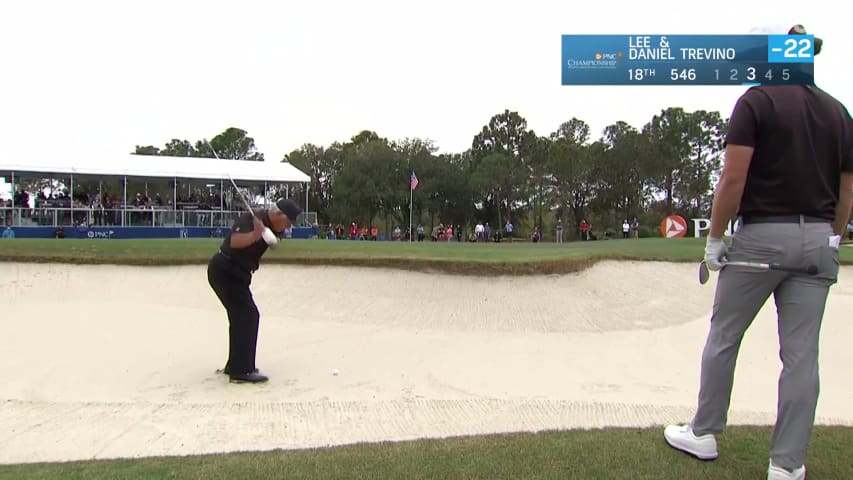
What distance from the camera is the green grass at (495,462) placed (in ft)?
11.1

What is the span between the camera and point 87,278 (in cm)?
999

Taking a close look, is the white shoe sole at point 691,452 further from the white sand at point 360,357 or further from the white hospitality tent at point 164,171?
the white hospitality tent at point 164,171

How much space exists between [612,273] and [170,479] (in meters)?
8.67

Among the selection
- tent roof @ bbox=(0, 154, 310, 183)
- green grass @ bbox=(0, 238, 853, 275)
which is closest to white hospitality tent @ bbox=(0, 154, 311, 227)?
tent roof @ bbox=(0, 154, 310, 183)

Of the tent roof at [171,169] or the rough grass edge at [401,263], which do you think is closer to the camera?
the rough grass edge at [401,263]

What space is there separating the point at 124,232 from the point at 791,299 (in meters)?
35.3

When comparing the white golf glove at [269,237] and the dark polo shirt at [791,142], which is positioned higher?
the dark polo shirt at [791,142]

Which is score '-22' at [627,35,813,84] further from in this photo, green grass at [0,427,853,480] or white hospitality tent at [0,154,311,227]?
white hospitality tent at [0,154,311,227]


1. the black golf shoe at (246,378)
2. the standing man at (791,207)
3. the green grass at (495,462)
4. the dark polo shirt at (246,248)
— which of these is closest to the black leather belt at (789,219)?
the standing man at (791,207)

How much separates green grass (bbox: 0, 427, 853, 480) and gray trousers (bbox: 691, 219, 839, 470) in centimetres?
37

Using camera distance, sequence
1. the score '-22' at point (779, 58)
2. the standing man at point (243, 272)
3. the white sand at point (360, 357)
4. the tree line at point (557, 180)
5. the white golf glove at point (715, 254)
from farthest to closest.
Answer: the tree line at point (557, 180) < the standing man at point (243, 272) < the white sand at point (360, 357) < the white golf glove at point (715, 254) < the score '-22' at point (779, 58)

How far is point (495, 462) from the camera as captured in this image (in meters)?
3.55

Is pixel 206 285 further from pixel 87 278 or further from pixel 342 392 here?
pixel 342 392

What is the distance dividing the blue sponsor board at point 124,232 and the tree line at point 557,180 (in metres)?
29.1
